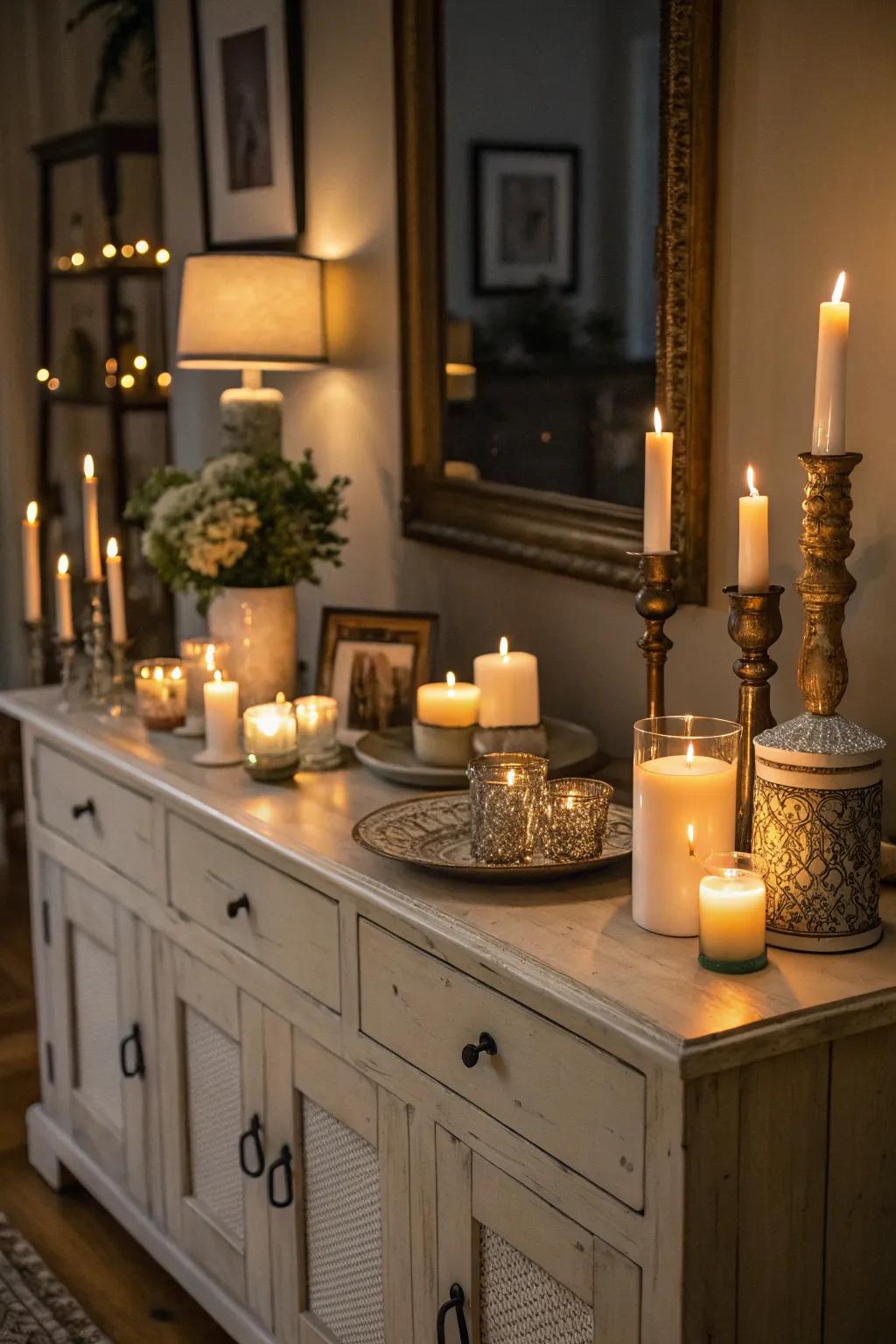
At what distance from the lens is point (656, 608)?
1588 millimetres

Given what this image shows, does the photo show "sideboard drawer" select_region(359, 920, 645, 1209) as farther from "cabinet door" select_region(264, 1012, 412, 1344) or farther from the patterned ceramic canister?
the patterned ceramic canister

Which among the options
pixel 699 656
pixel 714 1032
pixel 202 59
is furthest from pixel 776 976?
pixel 202 59

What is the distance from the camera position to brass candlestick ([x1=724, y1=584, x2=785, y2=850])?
58.2 inches

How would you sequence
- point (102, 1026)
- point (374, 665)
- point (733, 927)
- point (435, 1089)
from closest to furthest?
point (733, 927) < point (435, 1089) < point (374, 665) < point (102, 1026)

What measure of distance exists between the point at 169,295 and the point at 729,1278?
2.34 metres

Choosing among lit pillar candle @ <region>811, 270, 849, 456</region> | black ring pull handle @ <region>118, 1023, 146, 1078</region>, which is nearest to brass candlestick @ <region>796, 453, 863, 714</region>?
lit pillar candle @ <region>811, 270, 849, 456</region>

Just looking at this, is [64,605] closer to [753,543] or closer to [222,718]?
[222,718]

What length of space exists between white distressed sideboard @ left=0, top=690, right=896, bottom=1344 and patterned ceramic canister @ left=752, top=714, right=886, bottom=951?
0.13 feet

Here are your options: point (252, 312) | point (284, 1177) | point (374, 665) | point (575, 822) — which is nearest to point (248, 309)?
Answer: point (252, 312)

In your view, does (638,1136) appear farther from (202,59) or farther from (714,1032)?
(202,59)

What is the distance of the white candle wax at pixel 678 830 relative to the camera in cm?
141

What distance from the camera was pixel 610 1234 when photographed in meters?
1.33

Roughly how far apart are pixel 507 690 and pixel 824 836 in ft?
1.98

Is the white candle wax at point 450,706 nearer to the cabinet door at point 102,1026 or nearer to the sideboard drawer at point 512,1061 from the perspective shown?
the sideboard drawer at point 512,1061
